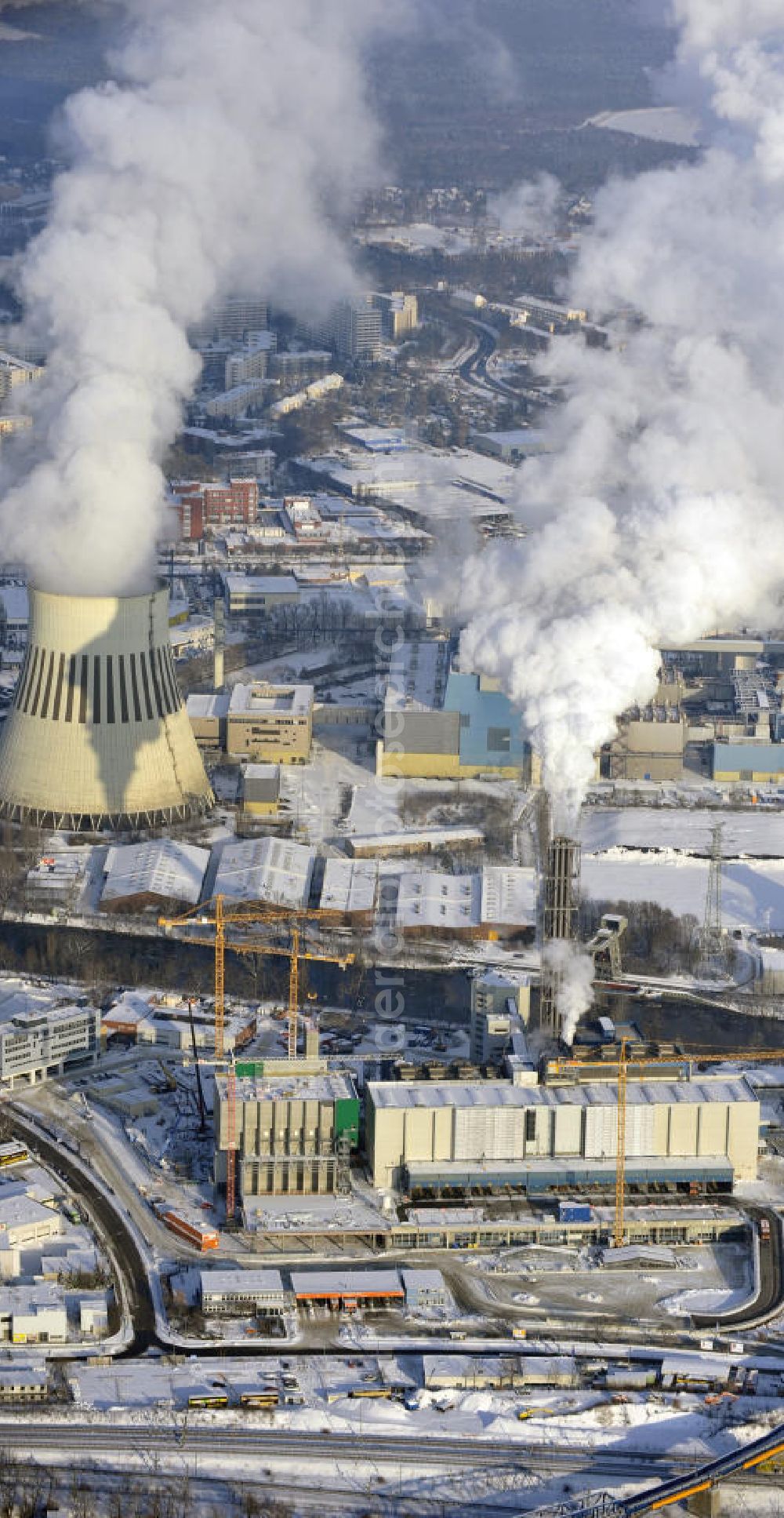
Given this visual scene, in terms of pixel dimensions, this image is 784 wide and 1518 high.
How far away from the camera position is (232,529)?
39594mm

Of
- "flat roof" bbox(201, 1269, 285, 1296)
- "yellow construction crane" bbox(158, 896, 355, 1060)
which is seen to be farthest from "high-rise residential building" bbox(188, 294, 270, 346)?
"flat roof" bbox(201, 1269, 285, 1296)

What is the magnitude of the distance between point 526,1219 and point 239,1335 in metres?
2.54

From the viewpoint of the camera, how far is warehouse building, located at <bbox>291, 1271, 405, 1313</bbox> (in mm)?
18578

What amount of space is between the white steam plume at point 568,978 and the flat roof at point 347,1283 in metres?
3.11

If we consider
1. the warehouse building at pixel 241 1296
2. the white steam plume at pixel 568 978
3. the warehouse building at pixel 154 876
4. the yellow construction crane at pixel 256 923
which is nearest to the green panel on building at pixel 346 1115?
the warehouse building at pixel 241 1296

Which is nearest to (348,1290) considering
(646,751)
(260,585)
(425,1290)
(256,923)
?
(425,1290)

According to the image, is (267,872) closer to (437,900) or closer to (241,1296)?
(437,900)

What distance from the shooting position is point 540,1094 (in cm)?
2042

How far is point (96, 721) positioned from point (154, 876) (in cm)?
203

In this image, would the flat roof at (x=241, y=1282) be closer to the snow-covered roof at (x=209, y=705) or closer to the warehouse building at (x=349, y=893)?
the warehouse building at (x=349, y=893)

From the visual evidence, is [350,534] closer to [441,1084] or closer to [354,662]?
[354,662]

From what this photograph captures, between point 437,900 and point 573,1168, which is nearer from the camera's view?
point 573,1168

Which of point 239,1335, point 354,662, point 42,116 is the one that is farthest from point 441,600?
point 239,1335

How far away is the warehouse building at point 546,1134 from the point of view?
20.2 meters
